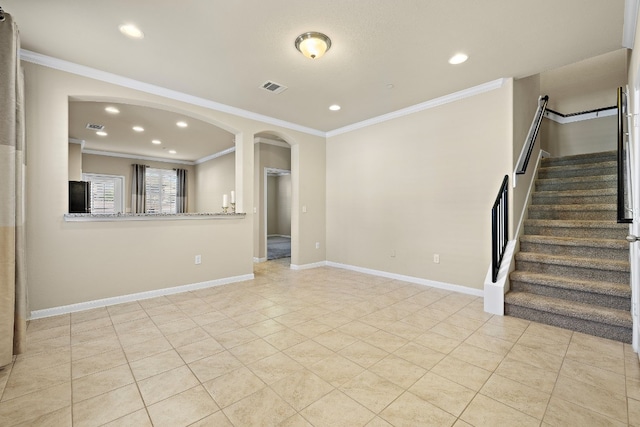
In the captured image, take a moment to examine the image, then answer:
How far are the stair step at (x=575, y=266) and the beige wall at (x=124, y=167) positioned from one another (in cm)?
862

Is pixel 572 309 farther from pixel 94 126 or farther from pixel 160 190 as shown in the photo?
pixel 160 190

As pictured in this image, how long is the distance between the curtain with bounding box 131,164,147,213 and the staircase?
8.84 meters

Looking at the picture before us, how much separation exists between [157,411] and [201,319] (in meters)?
1.35

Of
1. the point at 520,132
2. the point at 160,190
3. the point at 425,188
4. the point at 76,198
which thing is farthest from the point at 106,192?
the point at 520,132

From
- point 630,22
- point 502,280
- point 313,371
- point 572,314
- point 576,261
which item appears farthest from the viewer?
point 502,280

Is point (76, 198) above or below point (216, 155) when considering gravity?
below

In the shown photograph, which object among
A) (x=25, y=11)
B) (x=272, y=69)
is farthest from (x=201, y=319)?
(x=25, y=11)

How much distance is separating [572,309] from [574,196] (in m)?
1.83

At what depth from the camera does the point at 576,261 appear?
2908 mm

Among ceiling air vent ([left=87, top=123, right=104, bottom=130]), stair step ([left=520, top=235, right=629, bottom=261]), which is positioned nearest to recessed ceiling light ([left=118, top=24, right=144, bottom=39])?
ceiling air vent ([left=87, top=123, right=104, bottom=130])

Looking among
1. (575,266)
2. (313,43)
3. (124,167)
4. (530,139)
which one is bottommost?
(575,266)

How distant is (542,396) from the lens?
1704 millimetres

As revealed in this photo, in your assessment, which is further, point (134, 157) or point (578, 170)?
point (134, 157)

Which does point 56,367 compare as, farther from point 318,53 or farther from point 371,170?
point 371,170
